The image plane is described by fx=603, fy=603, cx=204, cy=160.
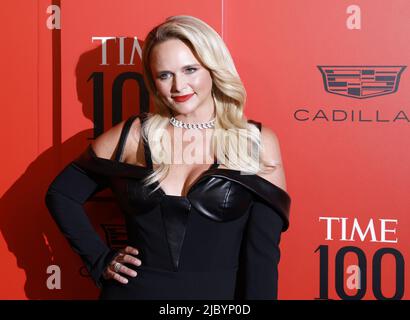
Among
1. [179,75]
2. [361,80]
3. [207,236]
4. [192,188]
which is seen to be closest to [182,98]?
[179,75]

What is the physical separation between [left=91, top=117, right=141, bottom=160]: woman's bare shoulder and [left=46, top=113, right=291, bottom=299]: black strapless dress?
0.34 feet

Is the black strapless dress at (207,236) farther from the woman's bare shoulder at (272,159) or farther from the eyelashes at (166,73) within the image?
the eyelashes at (166,73)

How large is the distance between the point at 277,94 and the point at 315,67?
A: 0.50 feet

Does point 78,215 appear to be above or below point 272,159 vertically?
below

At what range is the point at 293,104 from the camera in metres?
2.03

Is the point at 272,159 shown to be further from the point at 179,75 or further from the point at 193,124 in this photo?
the point at 179,75

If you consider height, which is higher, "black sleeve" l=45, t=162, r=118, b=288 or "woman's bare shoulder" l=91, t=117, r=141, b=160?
"woman's bare shoulder" l=91, t=117, r=141, b=160

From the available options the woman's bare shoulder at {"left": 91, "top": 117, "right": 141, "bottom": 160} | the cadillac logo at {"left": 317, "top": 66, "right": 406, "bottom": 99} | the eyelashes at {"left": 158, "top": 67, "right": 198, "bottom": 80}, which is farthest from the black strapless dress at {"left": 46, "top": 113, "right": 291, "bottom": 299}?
the cadillac logo at {"left": 317, "top": 66, "right": 406, "bottom": 99}

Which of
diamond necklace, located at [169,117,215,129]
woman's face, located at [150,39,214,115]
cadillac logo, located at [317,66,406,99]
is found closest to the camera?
woman's face, located at [150,39,214,115]

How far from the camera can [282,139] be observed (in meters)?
2.04

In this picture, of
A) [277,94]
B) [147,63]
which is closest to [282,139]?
[277,94]

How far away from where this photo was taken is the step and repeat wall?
198 centimetres

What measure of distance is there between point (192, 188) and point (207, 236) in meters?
0.14

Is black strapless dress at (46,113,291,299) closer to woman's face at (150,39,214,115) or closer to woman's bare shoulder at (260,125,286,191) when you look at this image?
woman's bare shoulder at (260,125,286,191)
